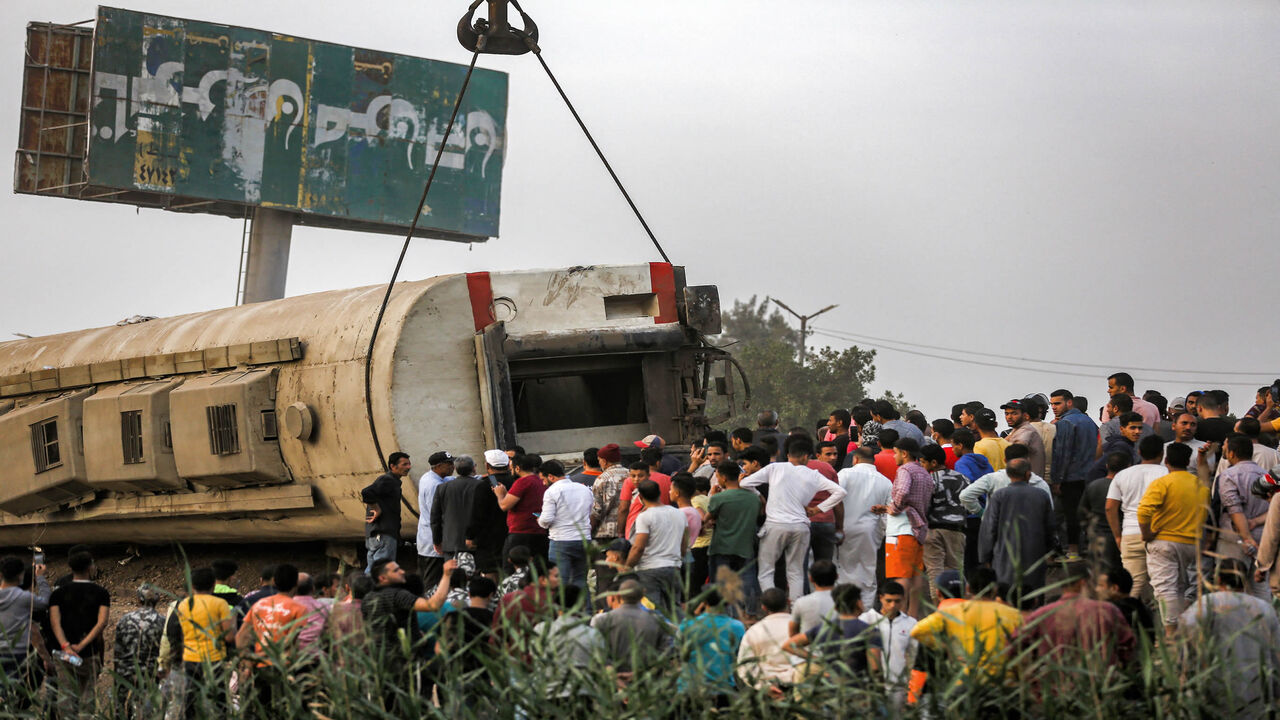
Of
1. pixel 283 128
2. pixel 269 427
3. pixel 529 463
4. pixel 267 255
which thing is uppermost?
pixel 283 128

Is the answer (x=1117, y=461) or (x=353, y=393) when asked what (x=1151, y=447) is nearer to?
(x=1117, y=461)

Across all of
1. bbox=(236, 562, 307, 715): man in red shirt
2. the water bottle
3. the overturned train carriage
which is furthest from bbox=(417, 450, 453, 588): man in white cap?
bbox=(236, 562, 307, 715): man in red shirt

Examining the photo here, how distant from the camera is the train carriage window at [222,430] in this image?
12.8 meters

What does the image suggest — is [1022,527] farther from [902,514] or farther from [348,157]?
[348,157]

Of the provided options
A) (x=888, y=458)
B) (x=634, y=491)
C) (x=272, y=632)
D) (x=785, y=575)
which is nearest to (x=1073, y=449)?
(x=888, y=458)

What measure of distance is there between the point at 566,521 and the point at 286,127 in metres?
20.9

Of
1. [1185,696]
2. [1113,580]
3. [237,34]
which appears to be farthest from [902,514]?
[237,34]

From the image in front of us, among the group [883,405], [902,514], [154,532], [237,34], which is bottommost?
[154,532]

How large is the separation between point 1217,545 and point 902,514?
196 cm

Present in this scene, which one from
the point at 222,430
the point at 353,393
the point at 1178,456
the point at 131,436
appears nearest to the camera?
the point at 1178,456

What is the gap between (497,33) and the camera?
1265cm

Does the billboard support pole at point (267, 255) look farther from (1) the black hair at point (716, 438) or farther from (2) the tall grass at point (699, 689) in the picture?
(2) the tall grass at point (699, 689)

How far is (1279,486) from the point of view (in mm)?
8555

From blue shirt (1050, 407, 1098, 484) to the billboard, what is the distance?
18.3 metres
